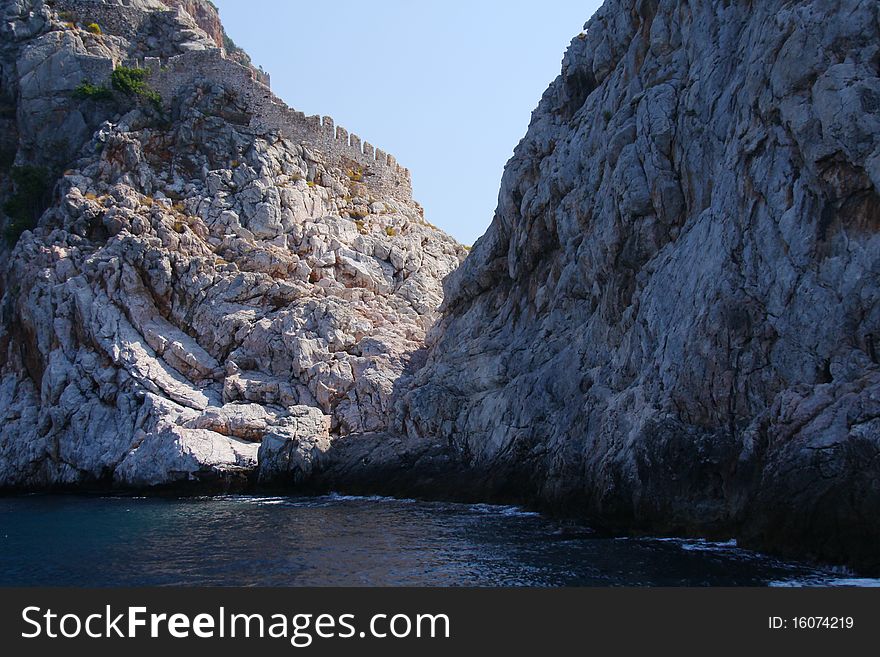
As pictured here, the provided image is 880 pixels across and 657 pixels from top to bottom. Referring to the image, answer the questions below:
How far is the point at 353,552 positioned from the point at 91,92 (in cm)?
4157

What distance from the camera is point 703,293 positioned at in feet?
71.1

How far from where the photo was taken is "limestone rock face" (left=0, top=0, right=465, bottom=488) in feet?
132

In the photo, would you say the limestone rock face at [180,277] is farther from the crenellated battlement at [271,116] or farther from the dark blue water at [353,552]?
the dark blue water at [353,552]

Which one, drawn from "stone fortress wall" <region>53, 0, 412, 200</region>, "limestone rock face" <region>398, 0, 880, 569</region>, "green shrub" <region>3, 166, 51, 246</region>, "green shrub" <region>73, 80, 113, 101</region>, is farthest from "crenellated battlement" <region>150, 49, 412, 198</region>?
"limestone rock face" <region>398, 0, 880, 569</region>

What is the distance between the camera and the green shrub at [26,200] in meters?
51.0

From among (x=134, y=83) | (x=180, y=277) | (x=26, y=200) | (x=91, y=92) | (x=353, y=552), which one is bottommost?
(x=353, y=552)

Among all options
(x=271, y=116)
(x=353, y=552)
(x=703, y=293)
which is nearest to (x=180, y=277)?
(x=271, y=116)

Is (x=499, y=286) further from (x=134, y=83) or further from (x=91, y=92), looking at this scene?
(x=91, y=92)

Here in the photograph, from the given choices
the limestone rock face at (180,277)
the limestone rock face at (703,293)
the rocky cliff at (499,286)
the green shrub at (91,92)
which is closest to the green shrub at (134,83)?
the rocky cliff at (499,286)

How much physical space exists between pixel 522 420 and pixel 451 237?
30674 millimetres

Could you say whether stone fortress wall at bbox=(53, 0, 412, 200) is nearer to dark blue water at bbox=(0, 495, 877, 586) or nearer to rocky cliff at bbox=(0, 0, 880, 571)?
rocky cliff at bbox=(0, 0, 880, 571)

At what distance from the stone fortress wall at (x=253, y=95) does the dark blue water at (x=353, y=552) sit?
30.9m

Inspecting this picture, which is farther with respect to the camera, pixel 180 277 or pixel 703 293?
pixel 180 277

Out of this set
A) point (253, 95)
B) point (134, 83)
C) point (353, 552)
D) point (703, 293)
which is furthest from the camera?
point (253, 95)
